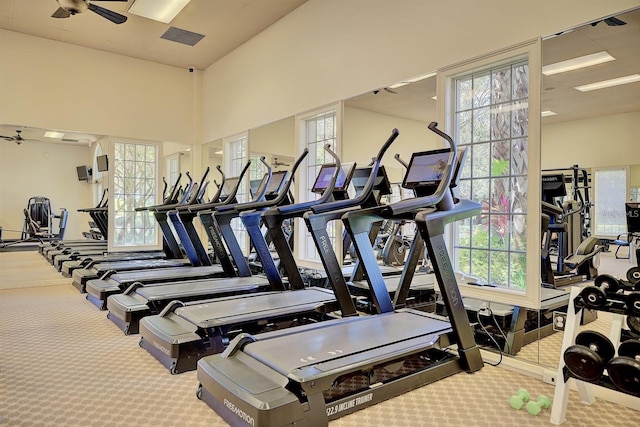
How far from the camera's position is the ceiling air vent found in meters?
6.88

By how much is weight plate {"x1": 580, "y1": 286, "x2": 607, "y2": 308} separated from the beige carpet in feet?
2.22

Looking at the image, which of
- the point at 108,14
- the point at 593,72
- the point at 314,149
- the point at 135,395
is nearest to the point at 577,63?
the point at 593,72

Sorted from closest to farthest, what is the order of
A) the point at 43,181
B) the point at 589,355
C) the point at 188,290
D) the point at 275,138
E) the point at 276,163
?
the point at 589,355
the point at 188,290
the point at 276,163
the point at 275,138
the point at 43,181

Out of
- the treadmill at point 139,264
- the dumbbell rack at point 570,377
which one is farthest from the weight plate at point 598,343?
the treadmill at point 139,264

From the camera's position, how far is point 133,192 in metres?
8.43

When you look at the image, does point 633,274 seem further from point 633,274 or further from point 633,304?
point 633,304

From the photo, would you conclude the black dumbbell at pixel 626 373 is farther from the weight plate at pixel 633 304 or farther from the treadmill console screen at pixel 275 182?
the treadmill console screen at pixel 275 182

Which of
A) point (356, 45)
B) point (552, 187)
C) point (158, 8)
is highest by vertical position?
point (158, 8)

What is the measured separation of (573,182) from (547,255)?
23.9 inches

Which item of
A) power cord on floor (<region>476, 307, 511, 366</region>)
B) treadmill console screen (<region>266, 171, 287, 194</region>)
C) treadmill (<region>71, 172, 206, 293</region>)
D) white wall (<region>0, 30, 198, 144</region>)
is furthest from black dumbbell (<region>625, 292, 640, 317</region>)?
white wall (<region>0, 30, 198, 144</region>)

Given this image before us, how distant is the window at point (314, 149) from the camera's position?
539 centimetres

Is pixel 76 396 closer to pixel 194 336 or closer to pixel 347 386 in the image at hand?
pixel 194 336

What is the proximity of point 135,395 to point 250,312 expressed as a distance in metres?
1.14

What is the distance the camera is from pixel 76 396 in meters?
2.71
